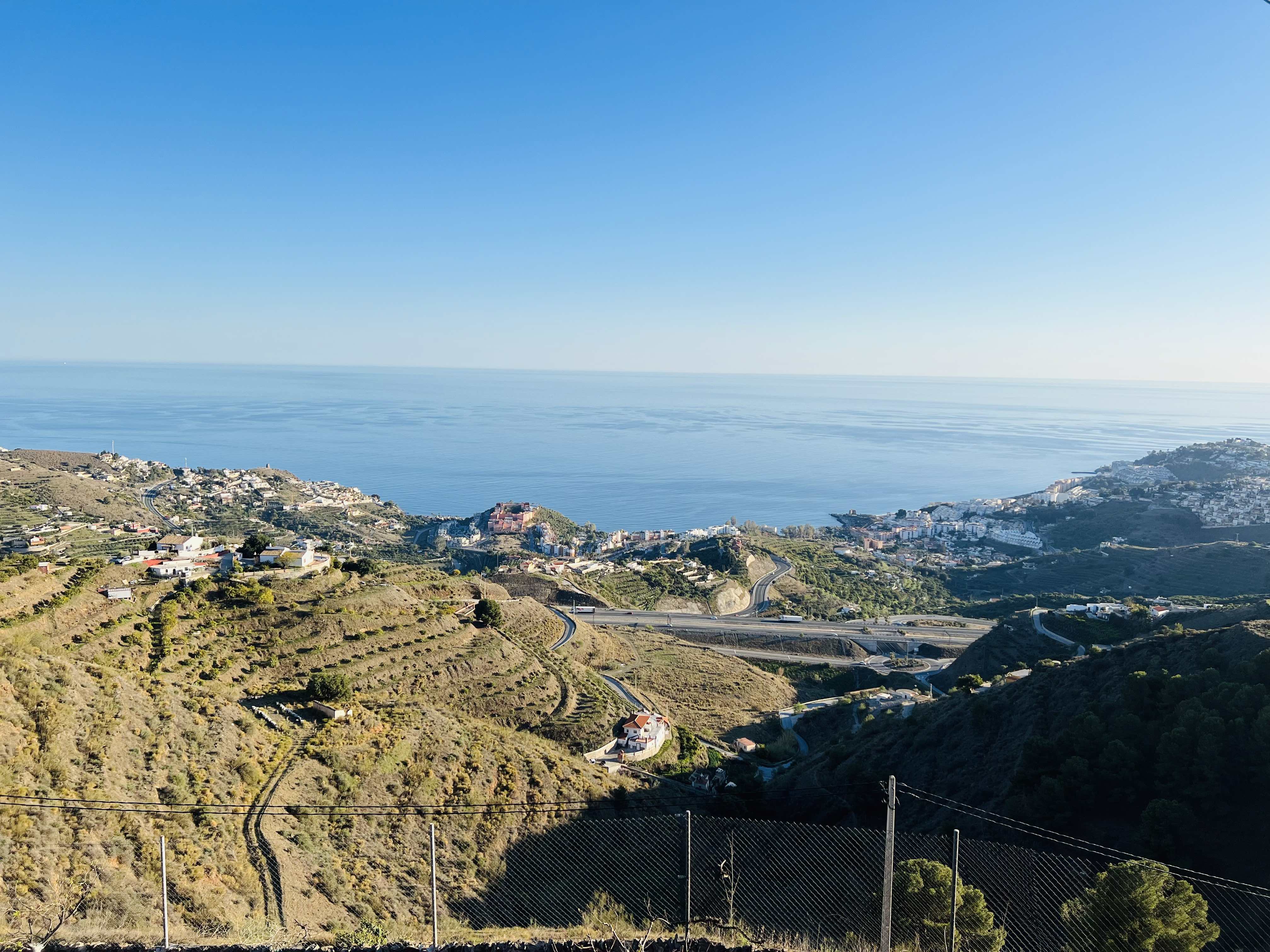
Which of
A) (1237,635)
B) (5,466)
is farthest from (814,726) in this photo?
(5,466)

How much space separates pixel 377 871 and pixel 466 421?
194 m

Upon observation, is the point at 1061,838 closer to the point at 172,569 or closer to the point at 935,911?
the point at 935,911

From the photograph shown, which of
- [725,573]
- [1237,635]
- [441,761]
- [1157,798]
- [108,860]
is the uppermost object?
[1237,635]

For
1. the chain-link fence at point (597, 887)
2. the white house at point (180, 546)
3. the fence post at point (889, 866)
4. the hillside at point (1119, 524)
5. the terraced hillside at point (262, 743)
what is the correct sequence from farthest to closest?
the hillside at point (1119, 524), the white house at point (180, 546), the terraced hillside at point (262, 743), the chain-link fence at point (597, 887), the fence post at point (889, 866)

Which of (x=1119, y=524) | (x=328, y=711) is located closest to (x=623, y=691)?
(x=328, y=711)

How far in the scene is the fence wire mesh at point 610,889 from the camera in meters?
→ 7.46

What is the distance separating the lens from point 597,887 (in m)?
12.6

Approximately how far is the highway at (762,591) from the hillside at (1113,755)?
1272 inches

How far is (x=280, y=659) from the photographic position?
777 inches

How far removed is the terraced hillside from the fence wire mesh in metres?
0.07

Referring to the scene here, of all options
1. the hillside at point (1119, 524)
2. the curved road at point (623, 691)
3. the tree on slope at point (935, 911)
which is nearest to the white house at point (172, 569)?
the curved road at point (623, 691)

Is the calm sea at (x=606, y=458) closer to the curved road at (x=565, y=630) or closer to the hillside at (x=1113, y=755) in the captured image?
the curved road at (x=565, y=630)

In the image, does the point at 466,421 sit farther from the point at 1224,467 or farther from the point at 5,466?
the point at 1224,467

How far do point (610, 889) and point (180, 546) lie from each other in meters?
27.8
